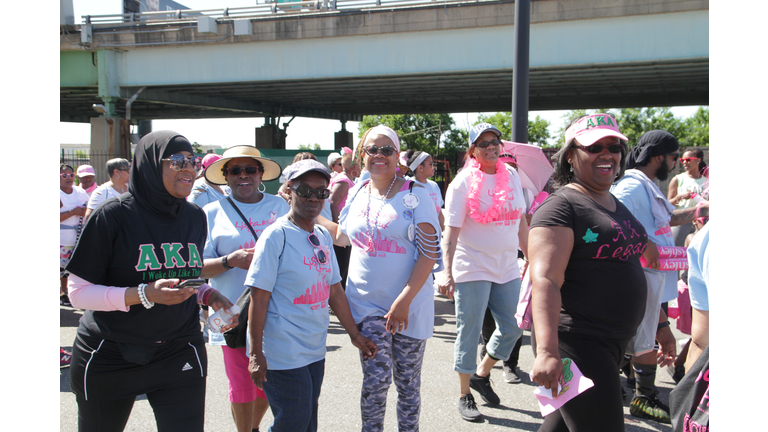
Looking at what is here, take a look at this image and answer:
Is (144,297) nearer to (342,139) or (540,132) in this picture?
(342,139)

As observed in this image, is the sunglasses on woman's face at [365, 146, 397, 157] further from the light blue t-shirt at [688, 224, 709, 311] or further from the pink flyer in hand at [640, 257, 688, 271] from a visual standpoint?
the pink flyer in hand at [640, 257, 688, 271]

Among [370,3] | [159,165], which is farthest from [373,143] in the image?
[370,3]

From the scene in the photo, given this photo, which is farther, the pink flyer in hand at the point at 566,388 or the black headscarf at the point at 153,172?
the black headscarf at the point at 153,172

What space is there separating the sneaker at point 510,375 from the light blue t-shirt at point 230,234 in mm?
2633

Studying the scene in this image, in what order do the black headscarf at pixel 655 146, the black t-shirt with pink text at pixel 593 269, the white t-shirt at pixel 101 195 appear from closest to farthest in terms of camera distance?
1. the black t-shirt with pink text at pixel 593 269
2. the black headscarf at pixel 655 146
3. the white t-shirt at pixel 101 195

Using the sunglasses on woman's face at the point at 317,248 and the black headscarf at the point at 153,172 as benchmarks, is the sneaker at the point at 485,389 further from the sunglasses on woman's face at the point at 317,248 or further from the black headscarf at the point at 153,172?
the black headscarf at the point at 153,172

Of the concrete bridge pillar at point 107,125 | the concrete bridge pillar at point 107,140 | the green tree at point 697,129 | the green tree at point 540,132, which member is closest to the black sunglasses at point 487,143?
the concrete bridge pillar at point 107,125

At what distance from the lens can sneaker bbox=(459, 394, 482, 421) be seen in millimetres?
3973

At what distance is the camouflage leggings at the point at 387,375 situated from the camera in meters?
3.10

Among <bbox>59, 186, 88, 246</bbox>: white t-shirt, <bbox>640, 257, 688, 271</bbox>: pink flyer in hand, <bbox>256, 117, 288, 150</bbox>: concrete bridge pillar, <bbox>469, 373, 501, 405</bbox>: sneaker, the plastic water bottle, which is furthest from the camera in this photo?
<bbox>256, 117, 288, 150</bbox>: concrete bridge pillar

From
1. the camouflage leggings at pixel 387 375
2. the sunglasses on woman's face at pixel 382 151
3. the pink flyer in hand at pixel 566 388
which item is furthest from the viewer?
the sunglasses on woman's face at pixel 382 151

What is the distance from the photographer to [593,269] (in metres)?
2.38

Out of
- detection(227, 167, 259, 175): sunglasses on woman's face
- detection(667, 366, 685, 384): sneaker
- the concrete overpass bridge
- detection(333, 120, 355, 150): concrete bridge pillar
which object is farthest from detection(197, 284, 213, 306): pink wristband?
detection(333, 120, 355, 150): concrete bridge pillar

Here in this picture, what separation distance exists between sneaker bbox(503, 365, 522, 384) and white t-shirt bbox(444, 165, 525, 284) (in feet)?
3.68
